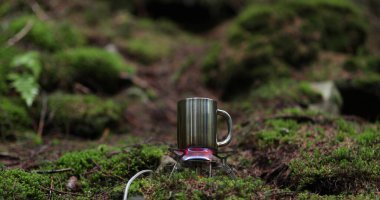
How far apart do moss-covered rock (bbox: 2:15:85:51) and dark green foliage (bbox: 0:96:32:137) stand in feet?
4.54

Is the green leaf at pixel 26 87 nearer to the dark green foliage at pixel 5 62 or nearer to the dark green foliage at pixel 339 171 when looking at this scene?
the dark green foliage at pixel 5 62

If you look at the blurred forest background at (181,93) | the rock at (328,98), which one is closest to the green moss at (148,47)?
the blurred forest background at (181,93)

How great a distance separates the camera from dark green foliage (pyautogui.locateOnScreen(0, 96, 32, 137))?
16.3ft

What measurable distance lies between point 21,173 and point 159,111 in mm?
3069

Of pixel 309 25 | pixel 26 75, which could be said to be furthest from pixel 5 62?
pixel 309 25

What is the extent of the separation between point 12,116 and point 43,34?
1930 millimetres

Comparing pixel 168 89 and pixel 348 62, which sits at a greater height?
pixel 348 62

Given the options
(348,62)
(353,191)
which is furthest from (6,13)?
(353,191)

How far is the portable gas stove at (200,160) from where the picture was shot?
3184mm

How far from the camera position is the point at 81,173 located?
11.7ft

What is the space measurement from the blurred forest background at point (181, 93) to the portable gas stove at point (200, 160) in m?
0.14

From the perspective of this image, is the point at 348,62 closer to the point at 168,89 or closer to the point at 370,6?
the point at 168,89

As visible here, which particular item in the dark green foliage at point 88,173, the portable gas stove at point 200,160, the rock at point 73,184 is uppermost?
the portable gas stove at point 200,160

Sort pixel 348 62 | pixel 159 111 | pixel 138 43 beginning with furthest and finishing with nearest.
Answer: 1. pixel 138 43
2. pixel 348 62
3. pixel 159 111
